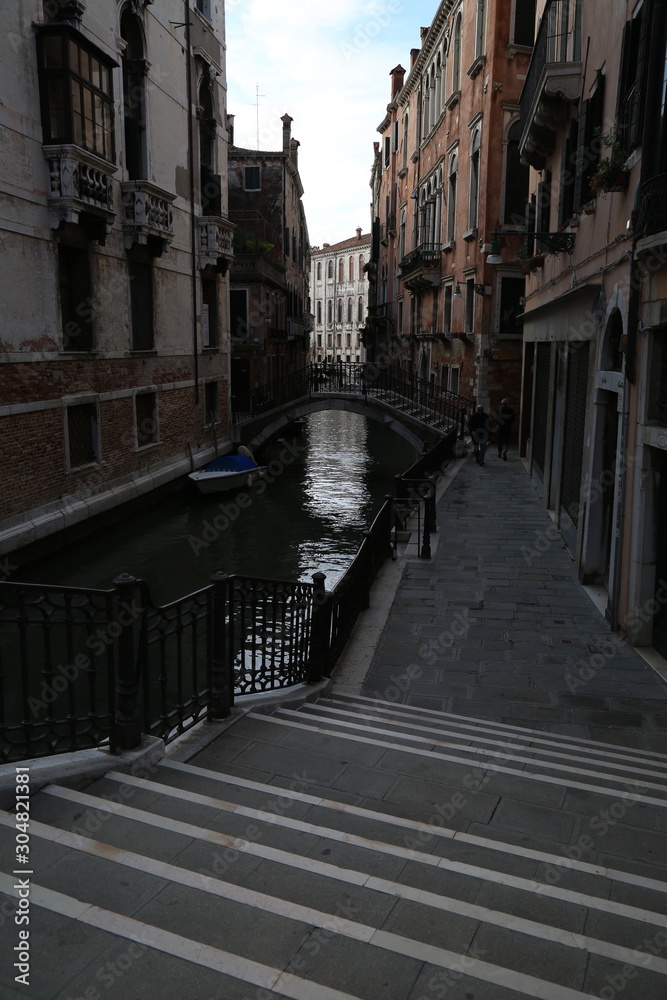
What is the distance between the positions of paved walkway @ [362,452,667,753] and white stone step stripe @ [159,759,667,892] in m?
2.99

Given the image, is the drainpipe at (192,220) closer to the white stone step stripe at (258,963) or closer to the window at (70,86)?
the window at (70,86)

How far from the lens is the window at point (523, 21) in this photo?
71.8ft

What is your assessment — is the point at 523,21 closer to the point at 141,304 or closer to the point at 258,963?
the point at 141,304

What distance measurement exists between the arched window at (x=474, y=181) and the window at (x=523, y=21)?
2.74 m

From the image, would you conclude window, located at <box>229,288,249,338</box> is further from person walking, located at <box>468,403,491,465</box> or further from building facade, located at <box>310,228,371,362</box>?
building facade, located at <box>310,228,371,362</box>

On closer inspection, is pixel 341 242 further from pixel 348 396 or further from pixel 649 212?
pixel 649 212

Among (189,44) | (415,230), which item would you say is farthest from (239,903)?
(415,230)

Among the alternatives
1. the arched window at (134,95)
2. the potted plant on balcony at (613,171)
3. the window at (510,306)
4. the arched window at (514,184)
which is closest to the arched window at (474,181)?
the arched window at (514,184)

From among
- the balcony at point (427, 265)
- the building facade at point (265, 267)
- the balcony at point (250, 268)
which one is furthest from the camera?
the building facade at point (265, 267)

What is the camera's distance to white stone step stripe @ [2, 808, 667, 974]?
111 inches

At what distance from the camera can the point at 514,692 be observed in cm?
740

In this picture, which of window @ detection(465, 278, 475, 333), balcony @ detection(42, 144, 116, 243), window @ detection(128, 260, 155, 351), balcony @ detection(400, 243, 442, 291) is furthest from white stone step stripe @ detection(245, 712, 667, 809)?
balcony @ detection(400, 243, 442, 291)

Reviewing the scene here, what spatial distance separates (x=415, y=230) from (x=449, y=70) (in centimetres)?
747

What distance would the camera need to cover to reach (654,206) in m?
7.11
